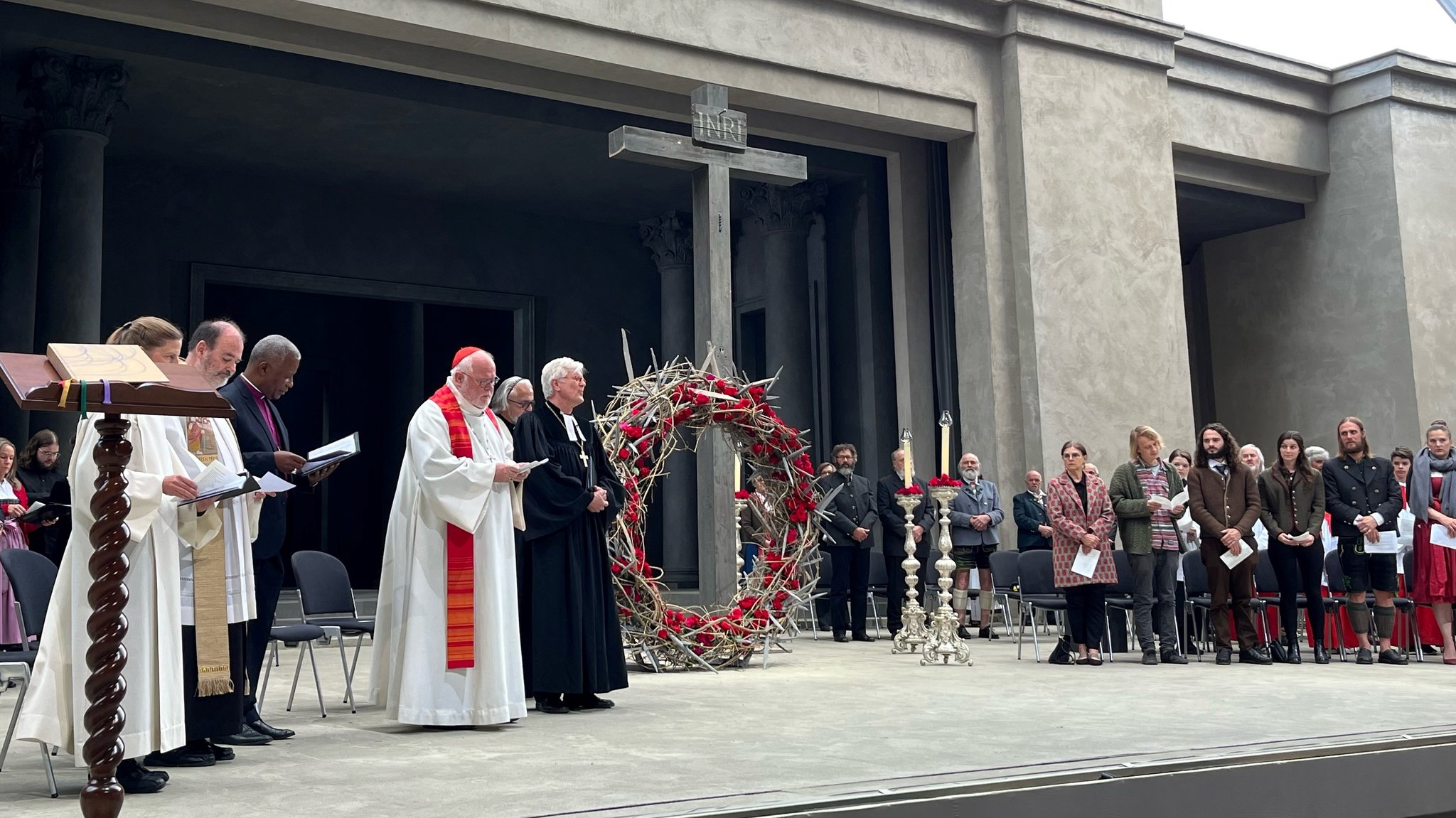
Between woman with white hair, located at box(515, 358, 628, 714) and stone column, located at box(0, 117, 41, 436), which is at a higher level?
stone column, located at box(0, 117, 41, 436)

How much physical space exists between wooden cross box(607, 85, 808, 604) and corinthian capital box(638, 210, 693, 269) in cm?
817

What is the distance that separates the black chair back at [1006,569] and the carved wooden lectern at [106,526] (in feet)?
23.7

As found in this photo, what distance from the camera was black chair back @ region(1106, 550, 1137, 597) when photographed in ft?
31.5

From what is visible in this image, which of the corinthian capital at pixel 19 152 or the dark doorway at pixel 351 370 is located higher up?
the corinthian capital at pixel 19 152

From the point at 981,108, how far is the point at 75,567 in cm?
1074

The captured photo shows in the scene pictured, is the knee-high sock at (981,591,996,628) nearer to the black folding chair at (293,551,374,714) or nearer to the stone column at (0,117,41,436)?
the black folding chair at (293,551,374,714)

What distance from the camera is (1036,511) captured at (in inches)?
457

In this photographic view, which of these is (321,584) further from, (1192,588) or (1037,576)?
(1192,588)

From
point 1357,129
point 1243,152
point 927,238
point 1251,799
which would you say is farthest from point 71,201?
point 1357,129

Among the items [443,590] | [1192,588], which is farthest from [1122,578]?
[443,590]

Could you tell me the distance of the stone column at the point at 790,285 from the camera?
1591cm

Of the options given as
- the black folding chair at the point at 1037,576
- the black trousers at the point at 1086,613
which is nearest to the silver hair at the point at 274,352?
the black trousers at the point at 1086,613

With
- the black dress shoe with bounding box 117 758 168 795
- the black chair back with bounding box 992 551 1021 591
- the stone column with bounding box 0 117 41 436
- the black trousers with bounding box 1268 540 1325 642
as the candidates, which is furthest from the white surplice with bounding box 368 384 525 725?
A: the stone column with bounding box 0 117 41 436

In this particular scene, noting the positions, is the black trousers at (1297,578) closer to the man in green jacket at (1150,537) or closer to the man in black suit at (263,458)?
the man in green jacket at (1150,537)
